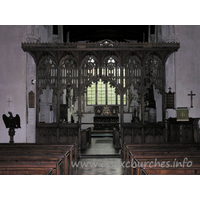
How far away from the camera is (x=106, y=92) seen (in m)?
19.7

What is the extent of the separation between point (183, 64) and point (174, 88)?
0.88m

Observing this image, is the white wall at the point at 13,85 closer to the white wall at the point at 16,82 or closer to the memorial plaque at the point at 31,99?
the white wall at the point at 16,82

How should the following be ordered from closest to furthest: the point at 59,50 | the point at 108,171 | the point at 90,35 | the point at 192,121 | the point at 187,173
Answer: the point at 187,173, the point at 108,171, the point at 192,121, the point at 59,50, the point at 90,35

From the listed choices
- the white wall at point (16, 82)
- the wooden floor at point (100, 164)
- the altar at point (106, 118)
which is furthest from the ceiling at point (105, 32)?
the wooden floor at point (100, 164)

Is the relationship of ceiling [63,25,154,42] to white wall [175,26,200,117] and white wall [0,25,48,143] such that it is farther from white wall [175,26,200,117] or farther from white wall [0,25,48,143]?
white wall [0,25,48,143]

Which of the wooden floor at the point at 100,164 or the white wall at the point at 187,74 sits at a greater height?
the white wall at the point at 187,74

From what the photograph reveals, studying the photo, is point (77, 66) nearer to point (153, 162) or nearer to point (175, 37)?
point (175, 37)

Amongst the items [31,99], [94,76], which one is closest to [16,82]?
[31,99]

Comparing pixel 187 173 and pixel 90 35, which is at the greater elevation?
pixel 90 35

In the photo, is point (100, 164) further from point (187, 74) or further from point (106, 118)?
point (106, 118)

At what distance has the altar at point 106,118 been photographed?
15766mm

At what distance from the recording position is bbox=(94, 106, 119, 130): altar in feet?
51.7

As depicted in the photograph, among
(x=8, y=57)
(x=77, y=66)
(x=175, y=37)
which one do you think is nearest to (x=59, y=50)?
(x=77, y=66)

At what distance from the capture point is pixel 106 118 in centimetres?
1625
